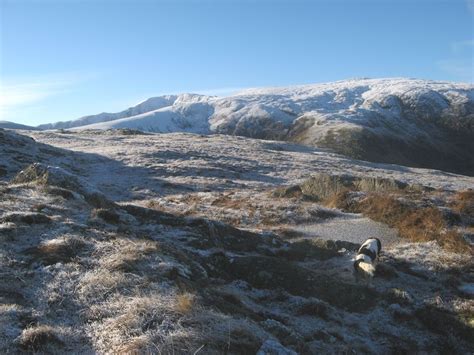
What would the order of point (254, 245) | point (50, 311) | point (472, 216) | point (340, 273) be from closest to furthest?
point (50, 311), point (340, 273), point (254, 245), point (472, 216)

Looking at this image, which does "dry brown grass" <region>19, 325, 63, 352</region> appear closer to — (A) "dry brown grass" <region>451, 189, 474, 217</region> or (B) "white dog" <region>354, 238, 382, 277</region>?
(B) "white dog" <region>354, 238, 382, 277</region>

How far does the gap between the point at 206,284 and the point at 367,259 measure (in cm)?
590

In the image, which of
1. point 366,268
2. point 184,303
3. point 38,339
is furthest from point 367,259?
point 38,339

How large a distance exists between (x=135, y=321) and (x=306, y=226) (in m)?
15.1

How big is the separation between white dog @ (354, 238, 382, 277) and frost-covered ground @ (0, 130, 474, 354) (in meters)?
0.38

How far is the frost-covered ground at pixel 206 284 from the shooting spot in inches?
291

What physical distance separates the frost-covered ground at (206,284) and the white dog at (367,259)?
1.24 ft

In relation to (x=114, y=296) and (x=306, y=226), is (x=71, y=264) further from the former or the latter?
(x=306, y=226)

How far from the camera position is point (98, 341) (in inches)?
278

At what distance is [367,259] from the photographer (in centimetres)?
1410

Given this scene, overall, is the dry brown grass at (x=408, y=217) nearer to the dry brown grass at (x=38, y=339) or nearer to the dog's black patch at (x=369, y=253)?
the dog's black patch at (x=369, y=253)

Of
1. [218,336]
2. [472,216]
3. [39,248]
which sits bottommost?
[472,216]

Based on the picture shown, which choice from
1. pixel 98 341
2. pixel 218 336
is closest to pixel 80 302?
pixel 98 341

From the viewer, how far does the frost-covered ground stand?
7387 mm
